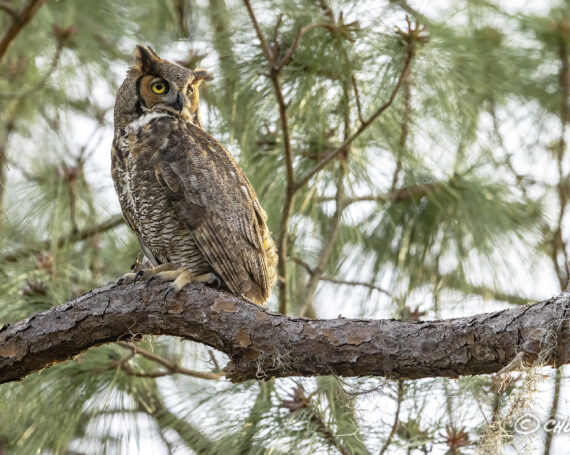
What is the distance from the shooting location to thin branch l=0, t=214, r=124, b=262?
8.60 ft

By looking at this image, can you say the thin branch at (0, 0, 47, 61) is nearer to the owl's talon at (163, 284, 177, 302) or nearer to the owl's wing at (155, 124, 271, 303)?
the owl's wing at (155, 124, 271, 303)

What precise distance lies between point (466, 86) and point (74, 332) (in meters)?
1.51

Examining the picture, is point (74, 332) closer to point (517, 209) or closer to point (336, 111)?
point (336, 111)

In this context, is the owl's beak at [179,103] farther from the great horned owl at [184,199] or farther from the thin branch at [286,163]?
the thin branch at [286,163]

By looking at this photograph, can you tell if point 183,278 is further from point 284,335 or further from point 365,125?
point 365,125

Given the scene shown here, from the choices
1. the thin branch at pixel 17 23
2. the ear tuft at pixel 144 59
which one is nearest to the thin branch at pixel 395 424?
the ear tuft at pixel 144 59

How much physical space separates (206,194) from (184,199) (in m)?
0.06

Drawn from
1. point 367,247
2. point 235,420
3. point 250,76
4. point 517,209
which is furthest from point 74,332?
point 517,209

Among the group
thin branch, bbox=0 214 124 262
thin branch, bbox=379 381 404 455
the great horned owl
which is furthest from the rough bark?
thin branch, bbox=0 214 124 262

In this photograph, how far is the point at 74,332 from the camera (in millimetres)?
1813

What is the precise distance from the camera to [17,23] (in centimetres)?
261

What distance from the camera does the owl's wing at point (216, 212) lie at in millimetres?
2002

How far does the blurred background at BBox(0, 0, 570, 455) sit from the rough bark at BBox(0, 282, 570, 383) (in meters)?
0.20

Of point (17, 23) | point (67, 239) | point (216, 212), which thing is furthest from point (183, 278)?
point (17, 23)
